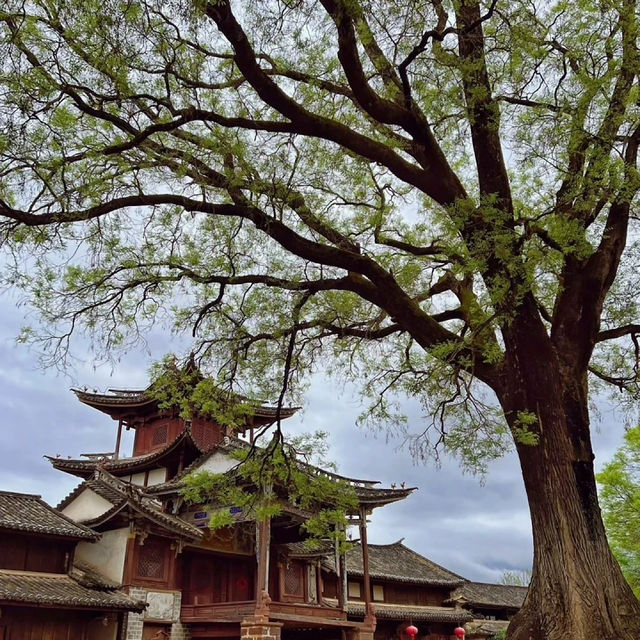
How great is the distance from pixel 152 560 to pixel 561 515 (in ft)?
40.7

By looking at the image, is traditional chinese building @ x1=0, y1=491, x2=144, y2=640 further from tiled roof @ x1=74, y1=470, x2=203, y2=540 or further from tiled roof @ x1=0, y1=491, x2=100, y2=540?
tiled roof @ x1=74, y1=470, x2=203, y2=540

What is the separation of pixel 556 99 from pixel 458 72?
1.05 metres

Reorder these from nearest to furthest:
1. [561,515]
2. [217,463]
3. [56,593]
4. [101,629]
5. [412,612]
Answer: [561,515] < [56,593] < [101,629] < [217,463] < [412,612]

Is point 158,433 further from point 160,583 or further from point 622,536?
point 622,536

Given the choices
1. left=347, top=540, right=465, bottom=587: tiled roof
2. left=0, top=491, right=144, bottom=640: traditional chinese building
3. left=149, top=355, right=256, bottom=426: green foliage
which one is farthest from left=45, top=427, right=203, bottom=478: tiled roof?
left=149, top=355, right=256, bottom=426: green foliage

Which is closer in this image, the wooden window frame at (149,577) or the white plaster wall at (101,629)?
the white plaster wall at (101,629)

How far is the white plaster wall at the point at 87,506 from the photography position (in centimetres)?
1674

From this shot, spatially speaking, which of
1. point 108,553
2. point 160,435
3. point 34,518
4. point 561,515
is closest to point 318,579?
point 160,435

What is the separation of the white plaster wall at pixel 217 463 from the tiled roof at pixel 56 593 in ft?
17.6

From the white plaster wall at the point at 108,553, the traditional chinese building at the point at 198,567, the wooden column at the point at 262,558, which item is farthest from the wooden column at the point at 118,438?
the wooden column at the point at 262,558

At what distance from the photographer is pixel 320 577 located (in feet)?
65.5

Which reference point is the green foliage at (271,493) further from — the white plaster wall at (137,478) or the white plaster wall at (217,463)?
the white plaster wall at (137,478)

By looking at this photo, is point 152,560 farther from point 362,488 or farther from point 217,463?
point 362,488

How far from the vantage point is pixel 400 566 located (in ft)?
79.9
